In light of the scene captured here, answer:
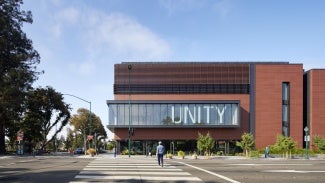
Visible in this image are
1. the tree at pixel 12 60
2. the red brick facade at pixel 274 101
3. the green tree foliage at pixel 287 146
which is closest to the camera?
the tree at pixel 12 60

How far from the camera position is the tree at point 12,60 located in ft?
86.3

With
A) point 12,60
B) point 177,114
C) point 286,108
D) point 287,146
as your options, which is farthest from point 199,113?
point 12,60

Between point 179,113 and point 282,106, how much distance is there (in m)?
15.8

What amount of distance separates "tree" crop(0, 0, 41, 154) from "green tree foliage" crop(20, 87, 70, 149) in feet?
8.26

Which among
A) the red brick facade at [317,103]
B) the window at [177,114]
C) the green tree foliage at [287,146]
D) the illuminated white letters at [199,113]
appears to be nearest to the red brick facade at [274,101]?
the red brick facade at [317,103]

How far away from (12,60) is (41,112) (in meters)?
38.4

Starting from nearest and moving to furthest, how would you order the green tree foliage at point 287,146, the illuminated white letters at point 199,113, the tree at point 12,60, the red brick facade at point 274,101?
the tree at point 12,60 < the green tree foliage at point 287,146 < the illuminated white letters at point 199,113 < the red brick facade at point 274,101

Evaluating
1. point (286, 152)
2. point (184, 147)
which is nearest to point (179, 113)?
point (184, 147)

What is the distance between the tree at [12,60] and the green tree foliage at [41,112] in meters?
2.52

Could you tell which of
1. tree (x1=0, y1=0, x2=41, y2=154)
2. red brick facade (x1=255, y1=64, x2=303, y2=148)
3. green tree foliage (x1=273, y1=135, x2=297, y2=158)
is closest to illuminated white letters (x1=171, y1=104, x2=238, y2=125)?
red brick facade (x1=255, y1=64, x2=303, y2=148)

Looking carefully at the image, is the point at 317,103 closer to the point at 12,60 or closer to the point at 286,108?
the point at 286,108

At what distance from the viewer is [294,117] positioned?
2822 inches

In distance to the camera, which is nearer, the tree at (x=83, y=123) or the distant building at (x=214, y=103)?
the distant building at (x=214, y=103)

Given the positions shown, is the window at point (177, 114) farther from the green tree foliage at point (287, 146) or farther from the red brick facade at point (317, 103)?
the green tree foliage at point (287, 146)
